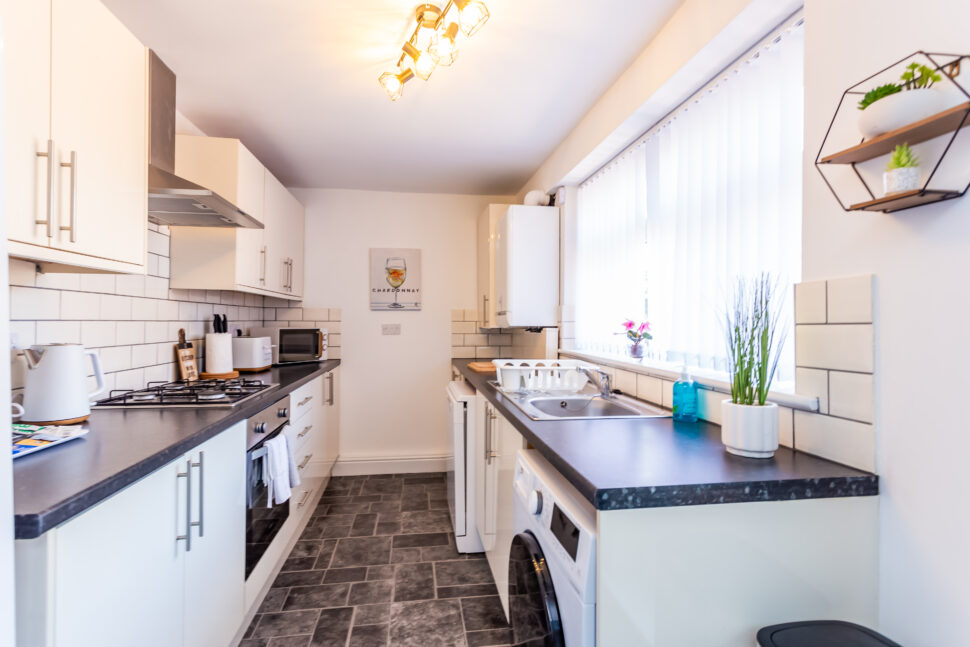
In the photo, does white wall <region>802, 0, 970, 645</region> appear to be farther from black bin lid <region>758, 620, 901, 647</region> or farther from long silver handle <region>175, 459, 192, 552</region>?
long silver handle <region>175, 459, 192, 552</region>

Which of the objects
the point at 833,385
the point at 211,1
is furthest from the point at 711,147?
the point at 211,1

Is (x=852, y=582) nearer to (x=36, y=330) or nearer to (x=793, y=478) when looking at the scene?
(x=793, y=478)

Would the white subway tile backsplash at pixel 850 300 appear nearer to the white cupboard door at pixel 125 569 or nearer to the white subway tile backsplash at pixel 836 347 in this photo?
the white subway tile backsplash at pixel 836 347

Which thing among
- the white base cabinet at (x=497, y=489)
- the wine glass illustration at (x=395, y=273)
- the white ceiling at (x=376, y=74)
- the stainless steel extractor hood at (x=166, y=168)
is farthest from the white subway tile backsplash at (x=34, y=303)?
the wine glass illustration at (x=395, y=273)

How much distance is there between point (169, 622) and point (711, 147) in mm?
2241

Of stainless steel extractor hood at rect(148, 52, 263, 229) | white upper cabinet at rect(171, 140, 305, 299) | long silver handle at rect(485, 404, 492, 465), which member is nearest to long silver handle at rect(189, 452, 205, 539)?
stainless steel extractor hood at rect(148, 52, 263, 229)

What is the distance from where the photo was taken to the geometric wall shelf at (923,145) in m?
0.87

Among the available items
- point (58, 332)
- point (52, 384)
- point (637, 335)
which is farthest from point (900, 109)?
point (58, 332)

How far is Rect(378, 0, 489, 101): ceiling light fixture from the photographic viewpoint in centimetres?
155

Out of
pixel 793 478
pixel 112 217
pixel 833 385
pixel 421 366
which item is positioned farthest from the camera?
pixel 421 366

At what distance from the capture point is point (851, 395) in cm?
110

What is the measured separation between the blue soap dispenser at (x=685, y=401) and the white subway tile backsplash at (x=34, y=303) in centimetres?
216

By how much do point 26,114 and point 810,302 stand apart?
6.32 ft

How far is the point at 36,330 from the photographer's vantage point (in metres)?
1.64
